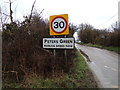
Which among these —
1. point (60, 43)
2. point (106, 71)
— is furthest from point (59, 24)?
point (106, 71)

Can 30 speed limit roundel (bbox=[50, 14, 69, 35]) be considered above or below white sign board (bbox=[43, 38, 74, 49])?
above

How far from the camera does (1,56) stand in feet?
14.9

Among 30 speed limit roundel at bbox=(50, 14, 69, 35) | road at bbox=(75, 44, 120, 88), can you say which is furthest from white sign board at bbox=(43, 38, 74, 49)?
road at bbox=(75, 44, 120, 88)

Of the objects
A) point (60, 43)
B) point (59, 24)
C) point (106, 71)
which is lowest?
point (106, 71)

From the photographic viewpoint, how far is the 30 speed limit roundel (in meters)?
4.52

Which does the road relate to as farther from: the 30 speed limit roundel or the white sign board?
the 30 speed limit roundel

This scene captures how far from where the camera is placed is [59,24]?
461 centimetres

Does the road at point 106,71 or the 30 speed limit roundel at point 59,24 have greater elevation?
the 30 speed limit roundel at point 59,24

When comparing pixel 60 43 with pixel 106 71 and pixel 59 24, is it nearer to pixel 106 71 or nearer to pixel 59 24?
pixel 59 24

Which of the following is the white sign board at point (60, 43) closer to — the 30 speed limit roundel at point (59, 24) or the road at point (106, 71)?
the 30 speed limit roundel at point (59, 24)

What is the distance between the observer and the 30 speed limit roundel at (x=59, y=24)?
4520 millimetres

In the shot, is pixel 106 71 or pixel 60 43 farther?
pixel 106 71

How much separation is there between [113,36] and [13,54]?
818 inches

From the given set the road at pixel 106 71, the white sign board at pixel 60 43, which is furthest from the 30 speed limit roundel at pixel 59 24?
the road at pixel 106 71
